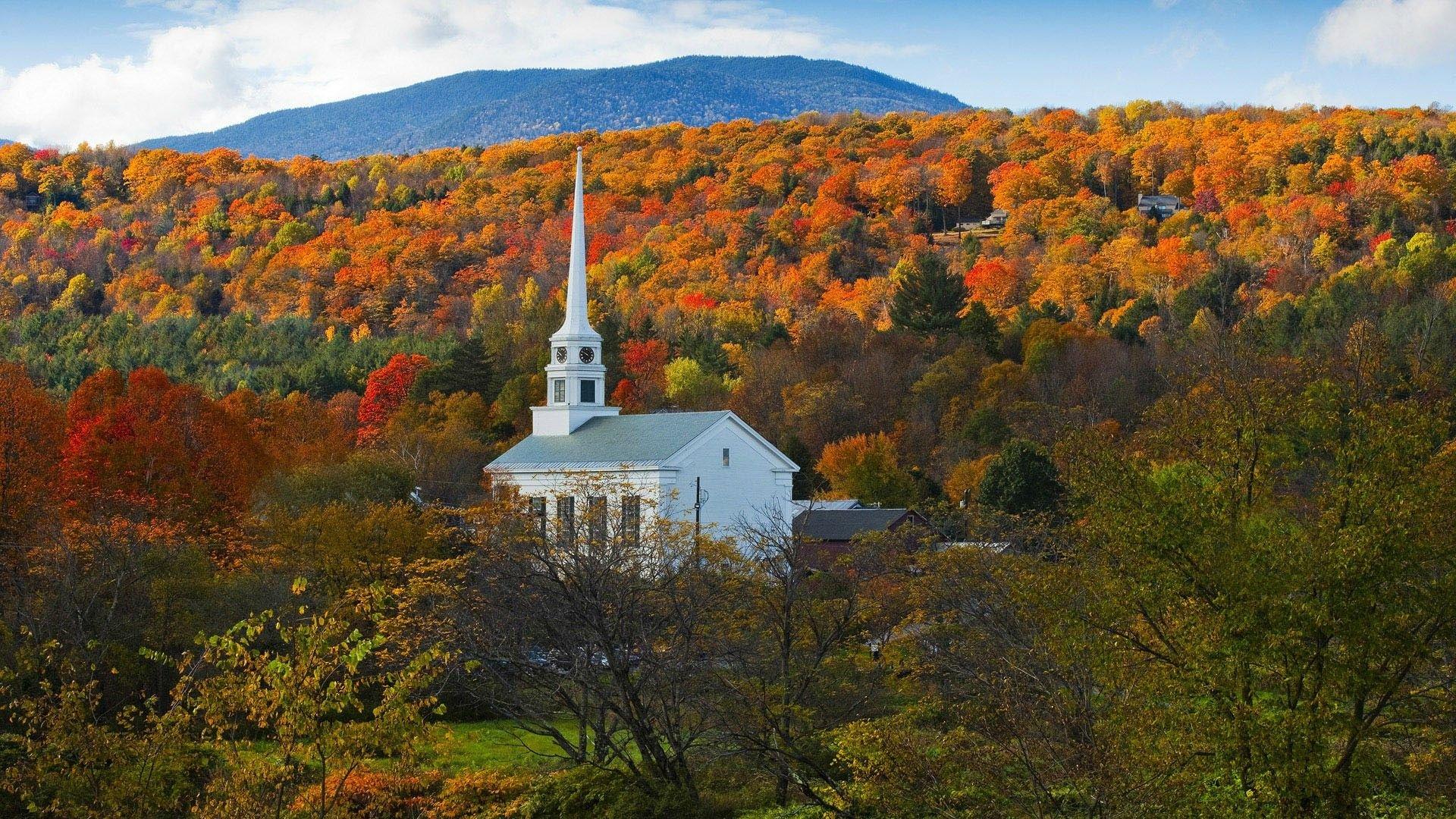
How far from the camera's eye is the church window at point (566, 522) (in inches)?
1038

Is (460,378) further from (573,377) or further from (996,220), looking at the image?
(996,220)

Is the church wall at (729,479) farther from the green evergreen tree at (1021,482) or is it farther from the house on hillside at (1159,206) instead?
the house on hillside at (1159,206)

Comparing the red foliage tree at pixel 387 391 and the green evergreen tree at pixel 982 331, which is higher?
the green evergreen tree at pixel 982 331

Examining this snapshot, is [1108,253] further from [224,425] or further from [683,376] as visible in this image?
[224,425]

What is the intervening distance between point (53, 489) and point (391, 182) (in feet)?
373

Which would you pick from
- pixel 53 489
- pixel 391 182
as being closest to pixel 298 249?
pixel 391 182

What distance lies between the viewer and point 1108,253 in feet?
314

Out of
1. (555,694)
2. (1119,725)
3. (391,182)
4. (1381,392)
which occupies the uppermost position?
(391,182)

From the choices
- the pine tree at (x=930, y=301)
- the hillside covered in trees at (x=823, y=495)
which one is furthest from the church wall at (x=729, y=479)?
the pine tree at (x=930, y=301)

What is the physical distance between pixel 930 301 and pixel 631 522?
4076 cm

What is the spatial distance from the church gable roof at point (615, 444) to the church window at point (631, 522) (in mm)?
12166

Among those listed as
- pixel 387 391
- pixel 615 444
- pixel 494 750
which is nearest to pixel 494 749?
pixel 494 750

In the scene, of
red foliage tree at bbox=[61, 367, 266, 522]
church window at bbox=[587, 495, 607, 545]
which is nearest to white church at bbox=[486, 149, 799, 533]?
red foliage tree at bbox=[61, 367, 266, 522]

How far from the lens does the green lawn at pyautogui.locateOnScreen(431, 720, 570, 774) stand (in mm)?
26375
